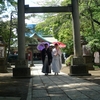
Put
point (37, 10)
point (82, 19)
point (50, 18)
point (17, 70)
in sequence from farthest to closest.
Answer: point (50, 18), point (82, 19), point (37, 10), point (17, 70)

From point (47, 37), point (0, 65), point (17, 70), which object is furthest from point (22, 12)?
point (47, 37)

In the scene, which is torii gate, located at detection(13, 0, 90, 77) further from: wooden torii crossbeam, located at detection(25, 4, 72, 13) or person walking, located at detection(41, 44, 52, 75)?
person walking, located at detection(41, 44, 52, 75)

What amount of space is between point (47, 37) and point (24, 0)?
144 ft

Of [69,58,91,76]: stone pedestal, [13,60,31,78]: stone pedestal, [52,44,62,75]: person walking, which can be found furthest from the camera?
[52,44,62,75]: person walking

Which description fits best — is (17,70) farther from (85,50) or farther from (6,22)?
(6,22)

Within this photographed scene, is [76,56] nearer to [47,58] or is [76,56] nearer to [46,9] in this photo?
[47,58]

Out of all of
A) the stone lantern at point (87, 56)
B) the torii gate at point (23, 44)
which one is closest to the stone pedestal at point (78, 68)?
the torii gate at point (23, 44)

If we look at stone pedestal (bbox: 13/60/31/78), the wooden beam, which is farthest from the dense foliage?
stone pedestal (bbox: 13/60/31/78)

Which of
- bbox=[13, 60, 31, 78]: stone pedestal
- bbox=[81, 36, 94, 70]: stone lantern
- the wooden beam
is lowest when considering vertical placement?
bbox=[13, 60, 31, 78]: stone pedestal

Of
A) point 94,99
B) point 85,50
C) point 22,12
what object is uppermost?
point 22,12

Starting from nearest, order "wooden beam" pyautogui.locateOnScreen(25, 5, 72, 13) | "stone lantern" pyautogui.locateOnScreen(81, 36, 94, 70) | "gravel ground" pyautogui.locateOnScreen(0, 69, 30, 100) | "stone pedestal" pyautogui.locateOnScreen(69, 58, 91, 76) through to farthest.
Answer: "gravel ground" pyautogui.locateOnScreen(0, 69, 30, 100) < "stone pedestal" pyautogui.locateOnScreen(69, 58, 91, 76) < "wooden beam" pyautogui.locateOnScreen(25, 5, 72, 13) < "stone lantern" pyautogui.locateOnScreen(81, 36, 94, 70)

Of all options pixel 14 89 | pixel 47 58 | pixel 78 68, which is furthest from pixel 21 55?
pixel 14 89

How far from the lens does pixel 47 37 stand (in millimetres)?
56562

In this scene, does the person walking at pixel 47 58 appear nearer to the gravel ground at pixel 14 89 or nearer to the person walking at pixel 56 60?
the person walking at pixel 56 60
